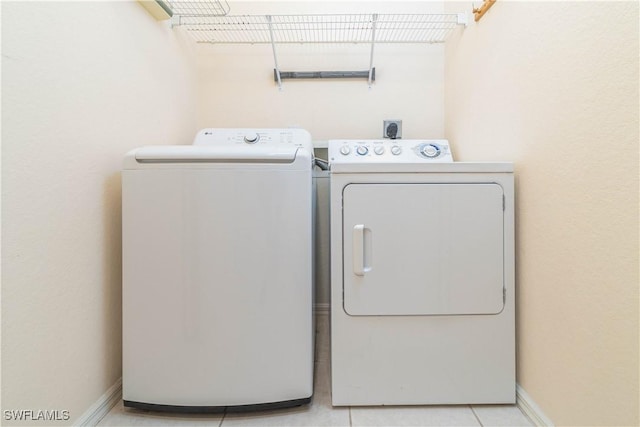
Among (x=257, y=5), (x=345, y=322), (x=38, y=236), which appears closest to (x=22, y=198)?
(x=38, y=236)

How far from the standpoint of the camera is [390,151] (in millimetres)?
1598

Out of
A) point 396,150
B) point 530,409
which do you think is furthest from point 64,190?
point 530,409

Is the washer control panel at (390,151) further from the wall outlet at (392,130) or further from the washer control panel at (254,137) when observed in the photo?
the washer control panel at (254,137)

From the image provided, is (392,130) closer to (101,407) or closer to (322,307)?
(322,307)

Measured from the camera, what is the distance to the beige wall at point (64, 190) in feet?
2.41

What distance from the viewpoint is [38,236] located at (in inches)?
31.2

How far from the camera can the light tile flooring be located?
99 cm

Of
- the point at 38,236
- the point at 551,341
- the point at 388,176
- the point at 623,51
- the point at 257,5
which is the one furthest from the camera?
the point at 257,5

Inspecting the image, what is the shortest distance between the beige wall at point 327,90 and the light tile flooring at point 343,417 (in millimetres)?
1538

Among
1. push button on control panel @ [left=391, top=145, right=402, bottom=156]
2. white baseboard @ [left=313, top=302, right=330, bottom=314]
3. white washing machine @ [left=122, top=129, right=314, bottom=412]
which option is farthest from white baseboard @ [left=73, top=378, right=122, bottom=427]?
push button on control panel @ [left=391, top=145, right=402, bottom=156]

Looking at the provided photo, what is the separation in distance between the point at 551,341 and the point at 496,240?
359 mm

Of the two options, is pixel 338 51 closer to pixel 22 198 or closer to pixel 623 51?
pixel 623 51

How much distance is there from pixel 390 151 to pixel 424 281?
0.84 m

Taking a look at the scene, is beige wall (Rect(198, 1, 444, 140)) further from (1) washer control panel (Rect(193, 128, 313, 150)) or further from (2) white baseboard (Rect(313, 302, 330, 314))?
(2) white baseboard (Rect(313, 302, 330, 314))
